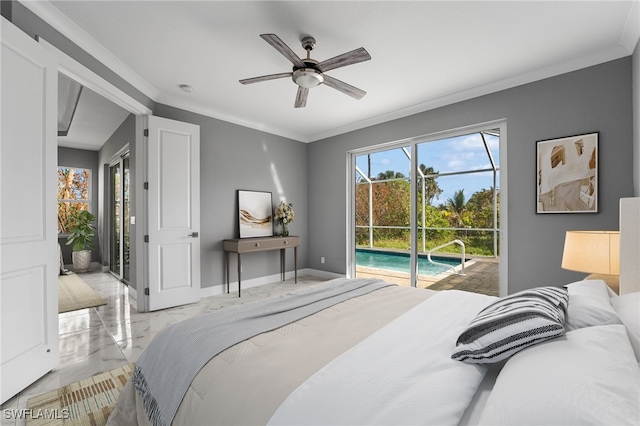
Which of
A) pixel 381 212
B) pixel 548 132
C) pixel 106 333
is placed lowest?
pixel 106 333

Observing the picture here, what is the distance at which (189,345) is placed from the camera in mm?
1254

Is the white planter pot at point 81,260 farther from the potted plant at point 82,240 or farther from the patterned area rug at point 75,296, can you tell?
the patterned area rug at point 75,296

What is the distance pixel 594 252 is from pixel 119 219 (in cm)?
645

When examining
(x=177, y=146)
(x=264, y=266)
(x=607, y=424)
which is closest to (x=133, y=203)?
(x=177, y=146)

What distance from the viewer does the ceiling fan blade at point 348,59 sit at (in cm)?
218

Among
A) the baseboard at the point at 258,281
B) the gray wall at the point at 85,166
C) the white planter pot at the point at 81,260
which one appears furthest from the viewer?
the gray wall at the point at 85,166

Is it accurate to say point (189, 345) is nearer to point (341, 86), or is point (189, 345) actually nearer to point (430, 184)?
point (341, 86)

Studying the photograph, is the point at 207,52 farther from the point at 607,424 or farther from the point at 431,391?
the point at 607,424

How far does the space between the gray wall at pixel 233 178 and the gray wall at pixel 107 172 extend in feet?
2.95

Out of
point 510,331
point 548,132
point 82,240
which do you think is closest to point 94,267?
point 82,240

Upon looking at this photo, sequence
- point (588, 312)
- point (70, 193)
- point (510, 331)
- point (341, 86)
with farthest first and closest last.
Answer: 1. point (70, 193)
2. point (341, 86)
3. point (588, 312)
4. point (510, 331)

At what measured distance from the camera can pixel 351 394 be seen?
34.0 inches

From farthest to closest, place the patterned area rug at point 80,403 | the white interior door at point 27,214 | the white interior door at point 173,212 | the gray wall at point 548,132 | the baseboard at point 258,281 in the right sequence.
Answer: the baseboard at point 258,281 < the white interior door at point 173,212 < the gray wall at point 548,132 < the white interior door at point 27,214 < the patterned area rug at point 80,403

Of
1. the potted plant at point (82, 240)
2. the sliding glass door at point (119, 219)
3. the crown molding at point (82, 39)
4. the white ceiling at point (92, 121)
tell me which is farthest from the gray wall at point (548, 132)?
the potted plant at point (82, 240)
